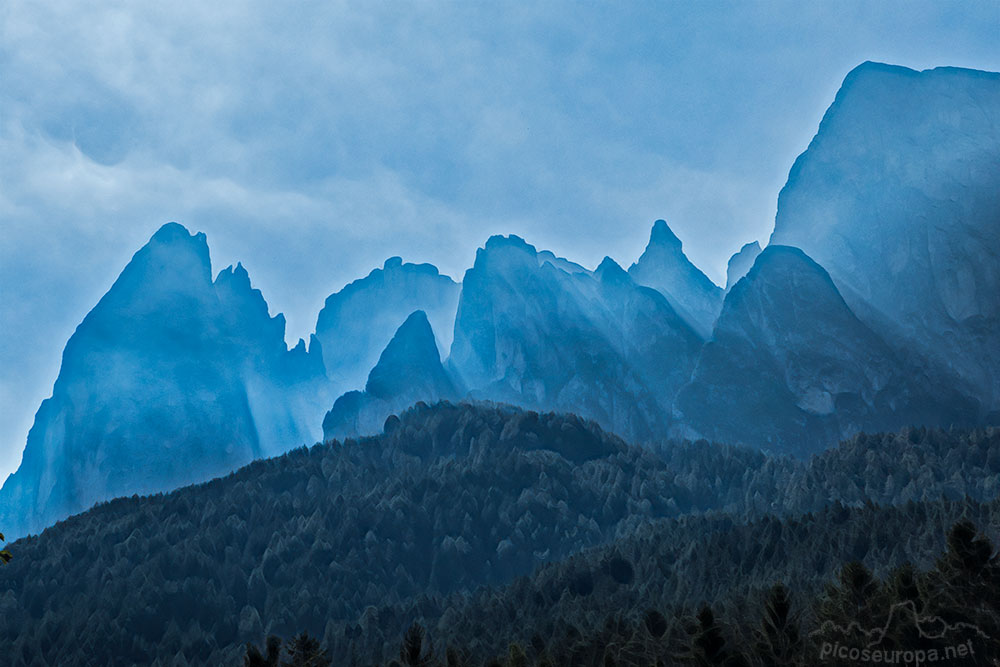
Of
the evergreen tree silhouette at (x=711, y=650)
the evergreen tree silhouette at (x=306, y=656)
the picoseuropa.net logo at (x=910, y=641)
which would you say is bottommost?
the picoseuropa.net logo at (x=910, y=641)

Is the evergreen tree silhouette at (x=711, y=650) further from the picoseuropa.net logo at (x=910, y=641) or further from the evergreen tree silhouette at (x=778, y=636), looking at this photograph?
the evergreen tree silhouette at (x=778, y=636)

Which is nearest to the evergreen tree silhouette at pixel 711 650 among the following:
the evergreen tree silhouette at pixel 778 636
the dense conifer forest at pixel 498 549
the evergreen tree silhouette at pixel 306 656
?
the evergreen tree silhouette at pixel 778 636

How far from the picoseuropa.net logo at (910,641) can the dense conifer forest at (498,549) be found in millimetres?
2972

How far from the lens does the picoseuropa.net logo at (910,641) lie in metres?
47.5

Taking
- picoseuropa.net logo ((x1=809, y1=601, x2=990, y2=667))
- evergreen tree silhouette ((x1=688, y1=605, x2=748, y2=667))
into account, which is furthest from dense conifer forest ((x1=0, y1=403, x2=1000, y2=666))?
evergreen tree silhouette ((x1=688, y1=605, x2=748, y2=667))

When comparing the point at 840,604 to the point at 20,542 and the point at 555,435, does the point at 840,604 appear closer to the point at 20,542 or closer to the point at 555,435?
the point at 555,435

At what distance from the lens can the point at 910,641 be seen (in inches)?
1986

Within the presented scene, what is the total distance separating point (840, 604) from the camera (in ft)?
188

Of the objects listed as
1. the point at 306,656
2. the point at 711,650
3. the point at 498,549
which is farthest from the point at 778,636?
the point at 498,549

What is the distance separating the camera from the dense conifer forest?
97188mm

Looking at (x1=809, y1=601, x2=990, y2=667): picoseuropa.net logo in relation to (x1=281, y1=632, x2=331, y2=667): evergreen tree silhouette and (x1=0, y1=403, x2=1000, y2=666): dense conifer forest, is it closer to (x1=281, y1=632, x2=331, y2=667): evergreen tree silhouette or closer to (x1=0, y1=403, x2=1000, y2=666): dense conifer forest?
(x1=0, y1=403, x2=1000, y2=666): dense conifer forest

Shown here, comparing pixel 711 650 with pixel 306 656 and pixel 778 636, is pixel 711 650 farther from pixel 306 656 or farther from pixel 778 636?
pixel 306 656

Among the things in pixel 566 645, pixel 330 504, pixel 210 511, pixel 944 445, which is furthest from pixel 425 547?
pixel 944 445

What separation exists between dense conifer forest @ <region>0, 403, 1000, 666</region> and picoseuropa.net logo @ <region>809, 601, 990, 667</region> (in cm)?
297
